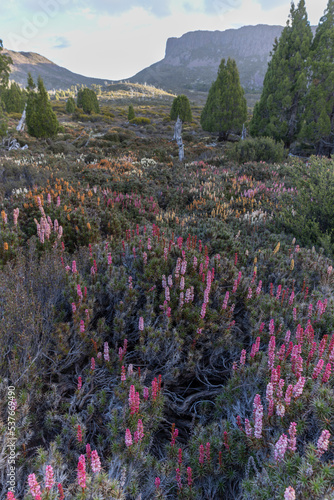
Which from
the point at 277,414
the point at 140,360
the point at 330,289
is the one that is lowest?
the point at 140,360

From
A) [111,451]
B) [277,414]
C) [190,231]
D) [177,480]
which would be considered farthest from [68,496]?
[190,231]

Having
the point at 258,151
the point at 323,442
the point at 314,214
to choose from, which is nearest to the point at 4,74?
the point at 258,151

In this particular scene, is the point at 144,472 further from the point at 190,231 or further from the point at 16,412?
the point at 190,231

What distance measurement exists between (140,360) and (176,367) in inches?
15.1

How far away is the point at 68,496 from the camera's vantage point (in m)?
1.34

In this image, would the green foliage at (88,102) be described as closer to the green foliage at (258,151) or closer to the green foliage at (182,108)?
the green foliage at (182,108)

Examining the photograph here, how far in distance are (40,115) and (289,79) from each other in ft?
54.8

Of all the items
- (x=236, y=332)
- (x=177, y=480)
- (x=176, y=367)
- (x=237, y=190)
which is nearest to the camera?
(x=177, y=480)

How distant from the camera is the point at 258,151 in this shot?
13.6m

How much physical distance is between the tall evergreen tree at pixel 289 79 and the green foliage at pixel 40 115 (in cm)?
1514

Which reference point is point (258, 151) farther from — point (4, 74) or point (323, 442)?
point (323, 442)

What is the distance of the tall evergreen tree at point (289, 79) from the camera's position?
15.2m

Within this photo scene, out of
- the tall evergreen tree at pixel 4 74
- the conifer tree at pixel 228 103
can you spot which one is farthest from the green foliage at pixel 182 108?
the tall evergreen tree at pixel 4 74

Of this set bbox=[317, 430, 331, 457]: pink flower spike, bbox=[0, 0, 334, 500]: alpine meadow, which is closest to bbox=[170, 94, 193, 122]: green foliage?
bbox=[0, 0, 334, 500]: alpine meadow
